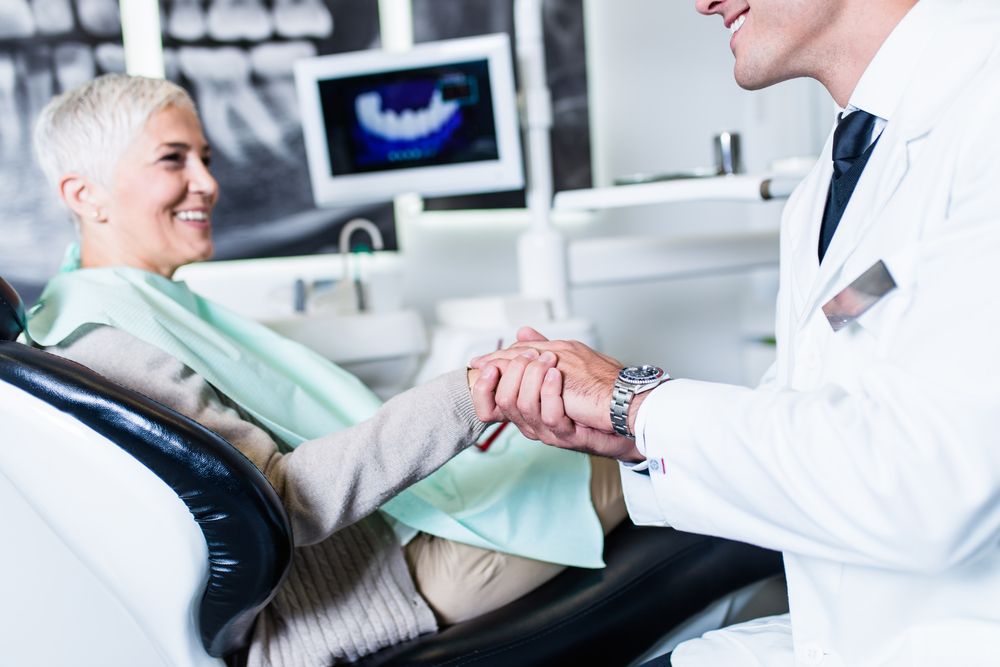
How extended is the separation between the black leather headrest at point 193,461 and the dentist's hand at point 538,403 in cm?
28

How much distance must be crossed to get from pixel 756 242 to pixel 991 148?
1.70m

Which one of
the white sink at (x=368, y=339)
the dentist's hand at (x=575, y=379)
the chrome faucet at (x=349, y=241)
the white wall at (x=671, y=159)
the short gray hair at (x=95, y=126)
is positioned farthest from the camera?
the white wall at (x=671, y=159)

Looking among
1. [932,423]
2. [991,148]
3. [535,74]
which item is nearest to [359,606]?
[932,423]

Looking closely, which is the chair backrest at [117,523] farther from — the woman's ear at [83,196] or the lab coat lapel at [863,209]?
the lab coat lapel at [863,209]

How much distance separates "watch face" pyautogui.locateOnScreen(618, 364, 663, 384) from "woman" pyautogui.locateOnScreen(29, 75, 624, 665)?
0.23m

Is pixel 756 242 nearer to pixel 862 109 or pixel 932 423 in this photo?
pixel 862 109

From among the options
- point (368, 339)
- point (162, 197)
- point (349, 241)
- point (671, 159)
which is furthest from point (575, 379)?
point (671, 159)

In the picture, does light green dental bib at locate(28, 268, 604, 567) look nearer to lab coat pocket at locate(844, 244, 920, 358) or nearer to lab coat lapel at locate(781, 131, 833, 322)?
lab coat lapel at locate(781, 131, 833, 322)

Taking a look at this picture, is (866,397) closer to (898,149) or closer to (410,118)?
(898,149)

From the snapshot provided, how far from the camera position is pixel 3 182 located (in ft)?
7.99

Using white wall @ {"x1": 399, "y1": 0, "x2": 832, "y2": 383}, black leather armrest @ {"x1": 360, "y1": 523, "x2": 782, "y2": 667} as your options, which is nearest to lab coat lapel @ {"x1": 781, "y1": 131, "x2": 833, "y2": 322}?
black leather armrest @ {"x1": 360, "y1": 523, "x2": 782, "y2": 667}

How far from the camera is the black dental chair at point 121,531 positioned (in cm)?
99

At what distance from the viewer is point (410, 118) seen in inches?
96.7

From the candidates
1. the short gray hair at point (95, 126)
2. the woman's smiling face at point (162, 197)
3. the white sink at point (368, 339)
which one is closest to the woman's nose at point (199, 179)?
the woman's smiling face at point (162, 197)
